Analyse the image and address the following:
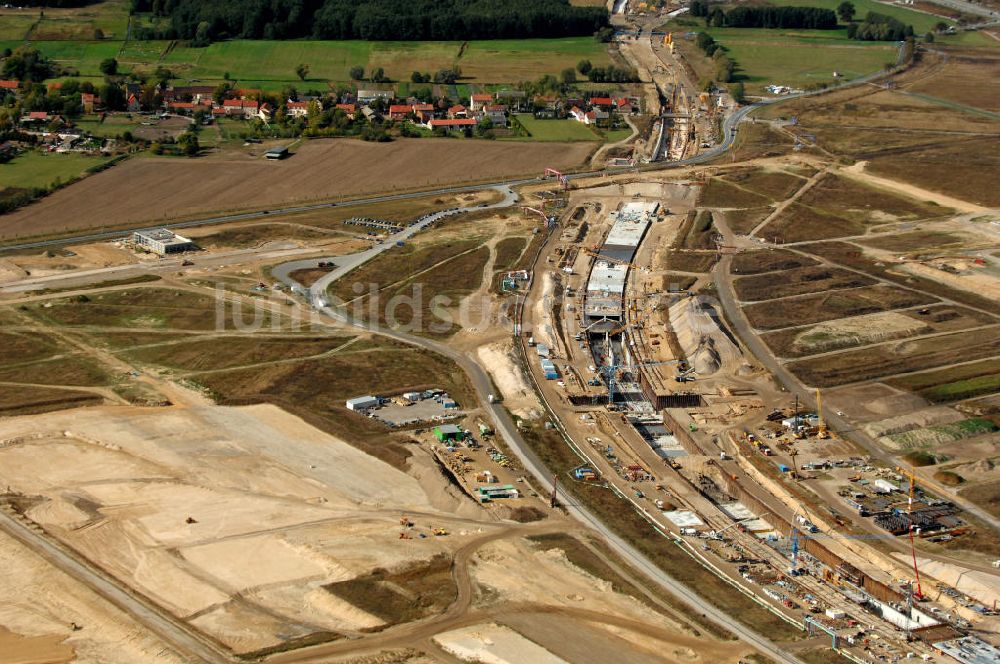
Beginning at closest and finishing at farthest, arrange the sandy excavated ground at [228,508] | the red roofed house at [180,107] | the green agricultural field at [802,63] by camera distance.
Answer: the sandy excavated ground at [228,508] → the red roofed house at [180,107] → the green agricultural field at [802,63]

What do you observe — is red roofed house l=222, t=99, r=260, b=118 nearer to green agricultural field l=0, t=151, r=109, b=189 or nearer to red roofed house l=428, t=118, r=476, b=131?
red roofed house l=428, t=118, r=476, b=131

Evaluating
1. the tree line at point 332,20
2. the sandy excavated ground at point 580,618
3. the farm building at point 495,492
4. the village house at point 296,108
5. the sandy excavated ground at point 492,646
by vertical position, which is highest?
the tree line at point 332,20

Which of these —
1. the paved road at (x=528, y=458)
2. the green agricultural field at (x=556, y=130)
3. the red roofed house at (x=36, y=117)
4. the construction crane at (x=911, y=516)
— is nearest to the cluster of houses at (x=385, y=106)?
the red roofed house at (x=36, y=117)

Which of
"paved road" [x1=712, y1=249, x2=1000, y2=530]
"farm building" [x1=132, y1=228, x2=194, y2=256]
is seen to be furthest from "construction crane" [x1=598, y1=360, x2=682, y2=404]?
"farm building" [x1=132, y1=228, x2=194, y2=256]

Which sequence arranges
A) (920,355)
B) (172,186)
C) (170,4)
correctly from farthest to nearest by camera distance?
(170,4) < (172,186) < (920,355)

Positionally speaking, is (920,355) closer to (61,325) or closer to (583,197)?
(583,197)

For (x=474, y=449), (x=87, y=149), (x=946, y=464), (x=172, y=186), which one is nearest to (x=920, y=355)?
(x=946, y=464)

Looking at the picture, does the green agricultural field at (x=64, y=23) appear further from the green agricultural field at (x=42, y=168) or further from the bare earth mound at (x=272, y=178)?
the bare earth mound at (x=272, y=178)

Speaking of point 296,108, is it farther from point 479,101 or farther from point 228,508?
point 228,508
